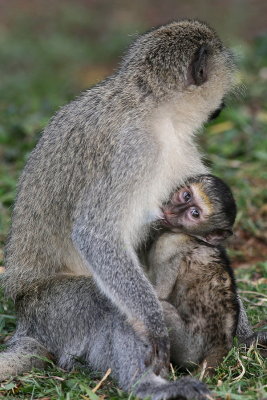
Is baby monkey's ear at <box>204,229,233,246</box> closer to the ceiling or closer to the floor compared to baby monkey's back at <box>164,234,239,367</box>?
closer to the ceiling

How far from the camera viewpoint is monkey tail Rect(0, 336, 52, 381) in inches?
207

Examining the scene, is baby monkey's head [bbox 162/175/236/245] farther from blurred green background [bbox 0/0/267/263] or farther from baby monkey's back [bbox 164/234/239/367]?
blurred green background [bbox 0/0/267/263]

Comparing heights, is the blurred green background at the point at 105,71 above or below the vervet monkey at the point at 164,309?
above

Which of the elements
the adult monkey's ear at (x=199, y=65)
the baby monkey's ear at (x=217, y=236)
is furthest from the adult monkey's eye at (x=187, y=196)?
the adult monkey's ear at (x=199, y=65)

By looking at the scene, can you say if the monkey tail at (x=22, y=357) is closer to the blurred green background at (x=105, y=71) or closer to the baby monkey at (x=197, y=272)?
the baby monkey at (x=197, y=272)

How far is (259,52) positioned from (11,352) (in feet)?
28.4

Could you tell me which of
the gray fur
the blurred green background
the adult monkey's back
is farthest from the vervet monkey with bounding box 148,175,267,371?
the blurred green background

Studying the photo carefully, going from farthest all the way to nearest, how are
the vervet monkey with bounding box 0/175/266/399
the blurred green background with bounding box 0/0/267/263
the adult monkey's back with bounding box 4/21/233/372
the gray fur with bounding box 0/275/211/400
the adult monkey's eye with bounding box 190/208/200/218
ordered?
the blurred green background with bounding box 0/0/267/263, the adult monkey's eye with bounding box 190/208/200/218, the adult monkey's back with bounding box 4/21/233/372, the vervet monkey with bounding box 0/175/266/399, the gray fur with bounding box 0/275/211/400

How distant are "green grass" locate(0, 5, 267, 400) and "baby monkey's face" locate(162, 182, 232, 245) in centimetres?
77

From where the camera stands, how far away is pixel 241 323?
19.1ft

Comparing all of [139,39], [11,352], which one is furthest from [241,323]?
[139,39]

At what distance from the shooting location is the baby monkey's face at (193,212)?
5.59 meters

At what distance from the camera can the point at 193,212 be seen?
220 inches

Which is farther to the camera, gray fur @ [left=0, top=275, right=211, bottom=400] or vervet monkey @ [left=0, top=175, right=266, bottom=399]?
vervet monkey @ [left=0, top=175, right=266, bottom=399]
